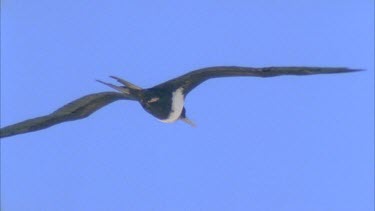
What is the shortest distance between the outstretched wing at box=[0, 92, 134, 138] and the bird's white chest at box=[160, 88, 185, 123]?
35 cm

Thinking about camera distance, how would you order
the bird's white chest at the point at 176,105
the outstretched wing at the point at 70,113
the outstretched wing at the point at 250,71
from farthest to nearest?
the bird's white chest at the point at 176,105, the outstretched wing at the point at 70,113, the outstretched wing at the point at 250,71

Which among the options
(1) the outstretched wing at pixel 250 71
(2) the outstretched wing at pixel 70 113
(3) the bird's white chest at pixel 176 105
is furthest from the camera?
(3) the bird's white chest at pixel 176 105

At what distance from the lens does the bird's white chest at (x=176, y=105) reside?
746 centimetres

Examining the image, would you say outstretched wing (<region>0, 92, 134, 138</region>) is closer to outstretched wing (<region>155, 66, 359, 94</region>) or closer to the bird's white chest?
the bird's white chest

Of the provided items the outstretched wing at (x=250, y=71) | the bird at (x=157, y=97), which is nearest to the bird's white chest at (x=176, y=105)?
the bird at (x=157, y=97)

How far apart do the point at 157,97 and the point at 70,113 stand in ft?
2.24

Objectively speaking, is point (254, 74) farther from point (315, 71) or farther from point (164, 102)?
point (164, 102)

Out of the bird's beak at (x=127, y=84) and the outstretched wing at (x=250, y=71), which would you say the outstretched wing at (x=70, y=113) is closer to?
the bird's beak at (x=127, y=84)

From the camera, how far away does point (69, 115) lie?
7441 mm

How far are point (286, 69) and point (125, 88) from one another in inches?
52.4

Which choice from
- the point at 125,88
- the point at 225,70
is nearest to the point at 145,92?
the point at 125,88

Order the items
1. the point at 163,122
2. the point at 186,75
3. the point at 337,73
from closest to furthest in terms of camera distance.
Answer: the point at 337,73, the point at 186,75, the point at 163,122

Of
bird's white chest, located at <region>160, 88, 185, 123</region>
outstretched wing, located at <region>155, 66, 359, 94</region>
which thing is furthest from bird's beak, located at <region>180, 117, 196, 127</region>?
outstretched wing, located at <region>155, 66, 359, 94</region>

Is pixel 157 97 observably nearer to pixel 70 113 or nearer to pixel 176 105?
pixel 176 105
